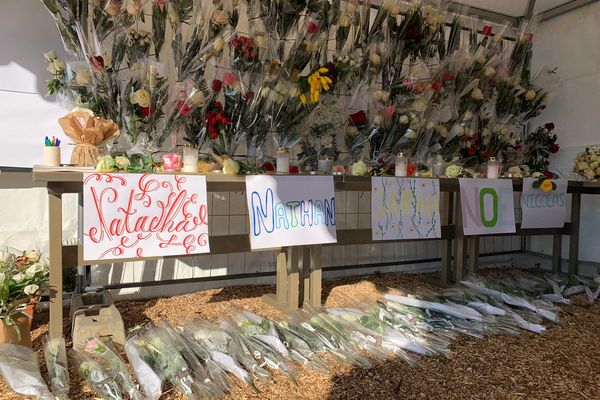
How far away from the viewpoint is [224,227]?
2859mm

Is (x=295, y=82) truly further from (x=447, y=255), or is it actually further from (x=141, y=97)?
(x=447, y=255)

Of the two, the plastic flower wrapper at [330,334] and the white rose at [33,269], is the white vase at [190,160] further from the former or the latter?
the plastic flower wrapper at [330,334]

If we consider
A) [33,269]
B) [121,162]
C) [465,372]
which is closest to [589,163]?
[465,372]

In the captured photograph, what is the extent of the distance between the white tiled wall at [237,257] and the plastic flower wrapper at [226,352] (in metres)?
0.83

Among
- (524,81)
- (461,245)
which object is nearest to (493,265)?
(461,245)

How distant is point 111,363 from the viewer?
5.14 feet

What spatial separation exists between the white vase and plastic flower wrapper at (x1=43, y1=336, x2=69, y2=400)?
0.88 m

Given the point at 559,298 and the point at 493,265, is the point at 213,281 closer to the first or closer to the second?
the point at 559,298

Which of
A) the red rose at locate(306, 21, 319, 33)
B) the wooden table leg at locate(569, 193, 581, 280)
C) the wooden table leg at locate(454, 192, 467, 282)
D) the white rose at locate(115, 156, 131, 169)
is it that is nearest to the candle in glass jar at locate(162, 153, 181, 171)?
the white rose at locate(115, 156, 131, 169)

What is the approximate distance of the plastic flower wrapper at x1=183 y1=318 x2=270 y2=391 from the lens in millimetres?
1599

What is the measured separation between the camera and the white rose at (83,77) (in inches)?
79.4

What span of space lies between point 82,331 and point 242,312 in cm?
77

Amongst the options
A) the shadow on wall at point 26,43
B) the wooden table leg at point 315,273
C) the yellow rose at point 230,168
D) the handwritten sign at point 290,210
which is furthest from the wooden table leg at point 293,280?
the shadow on wall at point 26,43

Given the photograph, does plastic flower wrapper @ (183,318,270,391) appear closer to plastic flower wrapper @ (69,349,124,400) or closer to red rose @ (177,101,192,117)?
plastic flower wrapper @ (69,349,124,400)
